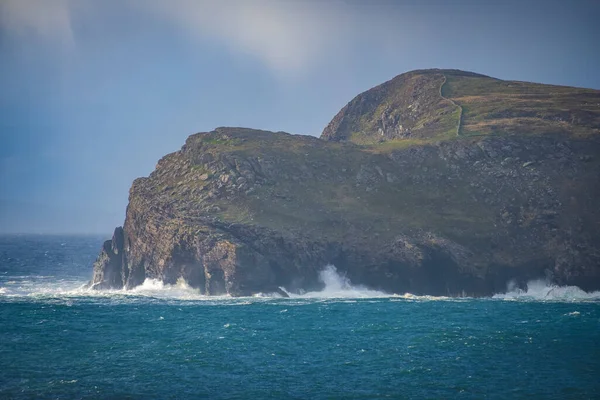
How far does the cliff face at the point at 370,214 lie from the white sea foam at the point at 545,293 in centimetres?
167

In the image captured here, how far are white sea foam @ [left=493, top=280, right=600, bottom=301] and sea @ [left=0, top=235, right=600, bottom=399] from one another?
0.33 meters

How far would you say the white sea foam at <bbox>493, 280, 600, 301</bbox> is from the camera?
114688mm

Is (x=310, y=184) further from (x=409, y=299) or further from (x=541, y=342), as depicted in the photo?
(x=541, y=342)

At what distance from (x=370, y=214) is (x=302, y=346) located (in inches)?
2496

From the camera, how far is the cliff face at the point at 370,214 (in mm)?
123250

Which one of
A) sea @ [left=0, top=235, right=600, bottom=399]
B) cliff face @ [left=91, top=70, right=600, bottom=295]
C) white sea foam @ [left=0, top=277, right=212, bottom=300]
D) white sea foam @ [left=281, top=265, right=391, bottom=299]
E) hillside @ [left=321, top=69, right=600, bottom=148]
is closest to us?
sea @ [left=0, top=235, right=600, bottom=399]

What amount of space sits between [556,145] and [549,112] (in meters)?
22.1

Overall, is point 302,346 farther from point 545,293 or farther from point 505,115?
point 505,115

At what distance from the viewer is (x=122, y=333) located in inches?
3300

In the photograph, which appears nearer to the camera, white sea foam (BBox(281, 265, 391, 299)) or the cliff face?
white sea foam (BBox(281, 265, 391, 299))

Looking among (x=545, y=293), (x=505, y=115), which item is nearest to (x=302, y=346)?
(x=545, y=293)

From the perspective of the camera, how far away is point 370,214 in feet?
450

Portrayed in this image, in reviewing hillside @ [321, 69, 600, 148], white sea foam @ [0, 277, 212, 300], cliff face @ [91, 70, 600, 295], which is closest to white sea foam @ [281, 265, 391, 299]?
cliff face @ [91, 70, 600, 295]

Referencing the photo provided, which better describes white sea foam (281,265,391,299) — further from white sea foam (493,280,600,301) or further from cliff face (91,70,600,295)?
white sea foam (493,280,600,301)
